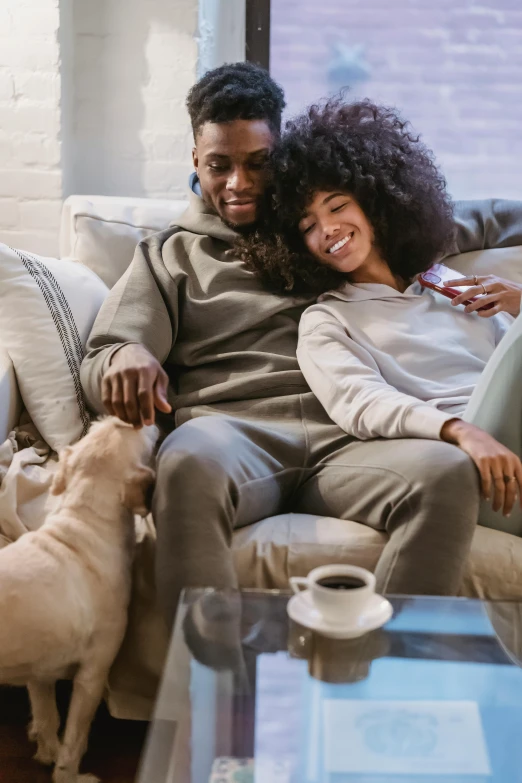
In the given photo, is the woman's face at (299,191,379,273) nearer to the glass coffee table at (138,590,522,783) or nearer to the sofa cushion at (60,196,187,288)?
the sofa cushion at (60,196,187,288)

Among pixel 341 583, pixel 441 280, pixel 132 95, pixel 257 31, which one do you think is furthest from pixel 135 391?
pixel 257 31

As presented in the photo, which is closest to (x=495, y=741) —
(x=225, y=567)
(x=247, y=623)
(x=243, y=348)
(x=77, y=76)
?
(x=247, y=623)

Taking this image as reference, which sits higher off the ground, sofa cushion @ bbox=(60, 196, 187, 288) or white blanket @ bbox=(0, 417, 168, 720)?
sofa cushion @ bbox=(60, 196, 187, 288)

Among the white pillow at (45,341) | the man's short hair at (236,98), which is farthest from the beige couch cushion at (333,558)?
the man's short hair at (236,98)

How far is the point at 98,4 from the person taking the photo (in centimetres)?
247

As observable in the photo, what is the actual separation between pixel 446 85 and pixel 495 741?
90.2 inches

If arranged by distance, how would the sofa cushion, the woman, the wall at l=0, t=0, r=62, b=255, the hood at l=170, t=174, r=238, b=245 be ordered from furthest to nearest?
the wall at l=0, t=0, r=62, b=255
the sofa cushion
the hood at l=170, t=174, r=238, b=245
the woman

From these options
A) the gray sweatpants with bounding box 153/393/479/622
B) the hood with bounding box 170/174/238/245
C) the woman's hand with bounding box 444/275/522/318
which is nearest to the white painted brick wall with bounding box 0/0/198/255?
the hood with bounding box 170/174/238/245

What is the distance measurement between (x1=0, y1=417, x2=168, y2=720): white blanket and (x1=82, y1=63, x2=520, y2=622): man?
0.14m

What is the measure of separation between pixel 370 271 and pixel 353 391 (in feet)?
1.26

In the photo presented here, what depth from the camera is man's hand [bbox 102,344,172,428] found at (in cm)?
147

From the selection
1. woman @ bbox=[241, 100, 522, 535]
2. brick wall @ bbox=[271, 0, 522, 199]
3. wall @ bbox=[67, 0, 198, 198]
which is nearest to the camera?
woman @ bbox=[241, 100, 522, 535]

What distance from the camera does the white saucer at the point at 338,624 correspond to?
44.3 inches

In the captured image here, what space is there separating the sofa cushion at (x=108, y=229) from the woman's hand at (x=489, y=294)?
2.44ft
